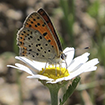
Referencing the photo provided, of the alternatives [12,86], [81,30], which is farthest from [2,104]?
[81,30]

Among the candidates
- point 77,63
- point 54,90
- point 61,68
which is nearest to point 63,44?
point 77,63

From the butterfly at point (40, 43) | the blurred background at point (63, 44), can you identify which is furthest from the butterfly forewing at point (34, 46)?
the blurred background at point (63, 44)

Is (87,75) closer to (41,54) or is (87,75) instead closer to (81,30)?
(81,30)

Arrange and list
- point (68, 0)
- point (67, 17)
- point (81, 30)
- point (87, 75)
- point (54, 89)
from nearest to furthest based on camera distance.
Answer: point (54, 89), point (67, 17), point (68, 0), point (87, 75), point (81, 30)

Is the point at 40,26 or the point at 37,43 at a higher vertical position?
the point at 40,26

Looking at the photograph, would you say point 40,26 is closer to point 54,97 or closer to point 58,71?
point 58,71

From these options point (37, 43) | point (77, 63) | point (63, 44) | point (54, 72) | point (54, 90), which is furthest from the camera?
point (63, 44)
